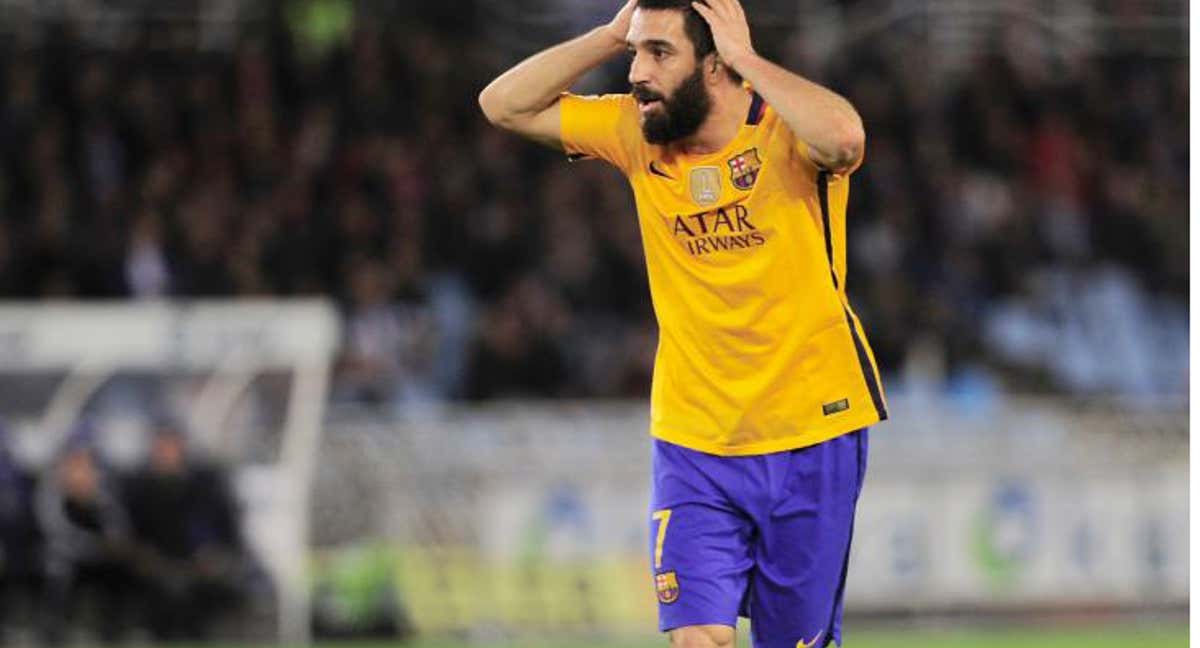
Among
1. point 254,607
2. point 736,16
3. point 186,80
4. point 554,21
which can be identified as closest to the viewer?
point 736,16

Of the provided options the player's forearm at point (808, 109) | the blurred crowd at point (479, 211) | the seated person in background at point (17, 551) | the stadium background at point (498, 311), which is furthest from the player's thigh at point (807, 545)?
the blurred crowd at point (479, 211)

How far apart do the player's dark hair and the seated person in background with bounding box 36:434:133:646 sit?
8263 mm

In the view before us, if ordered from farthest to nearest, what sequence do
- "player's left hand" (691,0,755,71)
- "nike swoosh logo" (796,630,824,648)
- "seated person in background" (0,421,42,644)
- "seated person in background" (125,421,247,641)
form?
"seated person in background" (125,421,247,641) → "seated person in background" (0,421,42,644) → "nike swoosh logo" (796,630,824,648) → "player's left hand" (691,0,755,71)

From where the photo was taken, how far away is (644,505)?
48.9 feet

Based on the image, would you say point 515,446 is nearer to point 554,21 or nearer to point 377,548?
point 377,548

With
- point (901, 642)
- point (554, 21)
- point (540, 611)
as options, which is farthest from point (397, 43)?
point (901, 642)

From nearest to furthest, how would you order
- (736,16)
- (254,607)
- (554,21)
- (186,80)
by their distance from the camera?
(736,16), (254,607), (186,80), (554,21)

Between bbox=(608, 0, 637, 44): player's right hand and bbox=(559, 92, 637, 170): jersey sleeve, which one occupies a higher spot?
bbox=(608, 0, 637, 44): player's right hand

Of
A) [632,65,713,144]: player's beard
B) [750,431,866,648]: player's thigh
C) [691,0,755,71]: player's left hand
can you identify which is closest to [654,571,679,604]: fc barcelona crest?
[750,431,866,648]: player's thigh

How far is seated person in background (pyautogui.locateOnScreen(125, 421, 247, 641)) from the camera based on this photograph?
556 inches

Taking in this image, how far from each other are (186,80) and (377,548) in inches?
165

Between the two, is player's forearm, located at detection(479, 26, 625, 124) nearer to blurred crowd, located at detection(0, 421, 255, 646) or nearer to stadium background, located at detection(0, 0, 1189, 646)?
blurred crowd, located at detection(0, 421, 255, 646)

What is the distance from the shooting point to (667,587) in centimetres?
684

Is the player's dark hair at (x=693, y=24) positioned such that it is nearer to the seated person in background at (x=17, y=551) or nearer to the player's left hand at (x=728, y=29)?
the player's left hand at (x=728, y=29)
